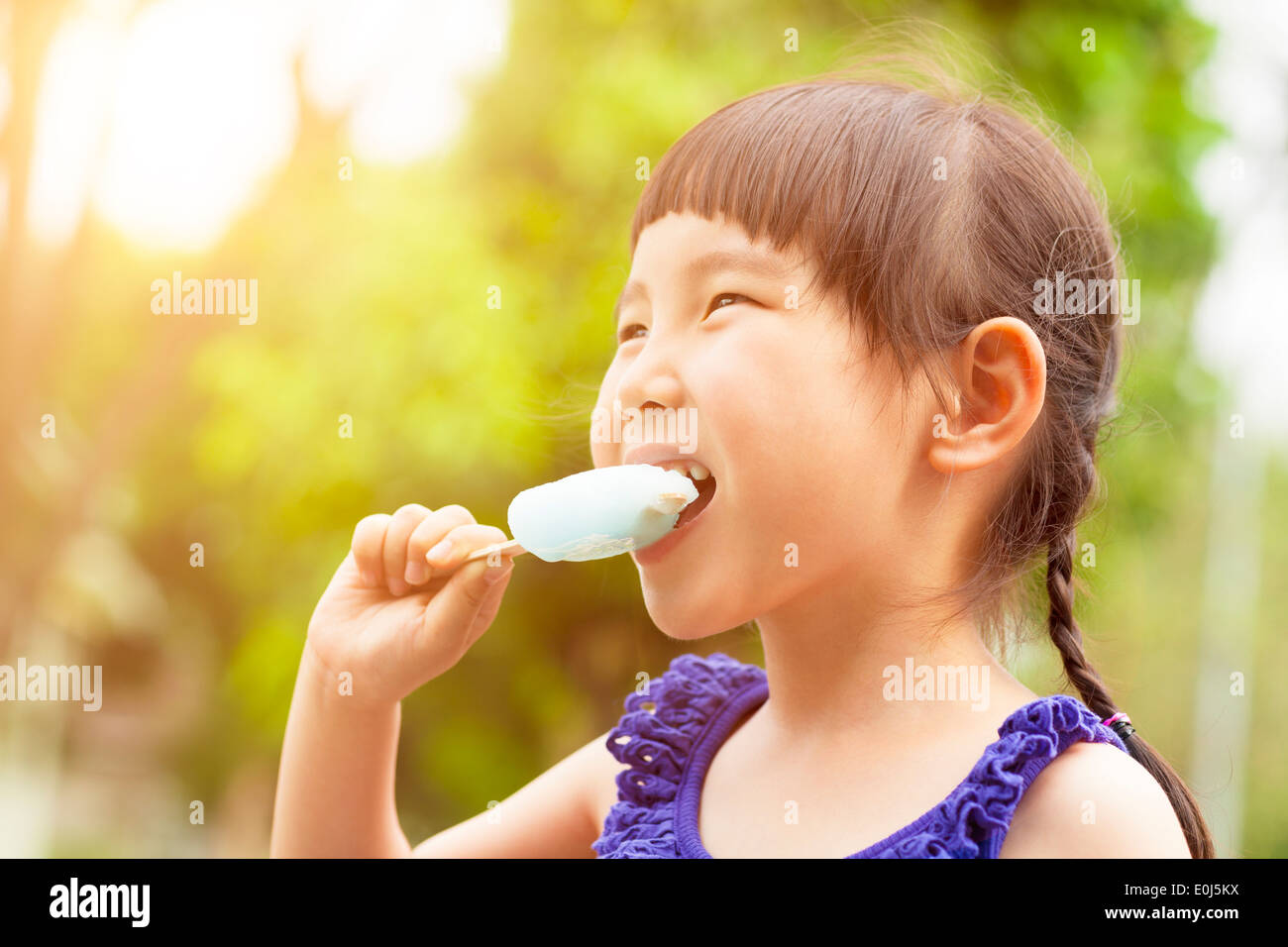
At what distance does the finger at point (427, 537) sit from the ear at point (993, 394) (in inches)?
18.9

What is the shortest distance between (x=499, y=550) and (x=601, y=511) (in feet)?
0.43

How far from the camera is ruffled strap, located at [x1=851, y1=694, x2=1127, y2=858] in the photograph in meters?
0.92

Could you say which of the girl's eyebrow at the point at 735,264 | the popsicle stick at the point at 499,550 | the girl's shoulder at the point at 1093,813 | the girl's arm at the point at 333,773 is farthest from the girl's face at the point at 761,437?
the girl's arm at the point at 333,773

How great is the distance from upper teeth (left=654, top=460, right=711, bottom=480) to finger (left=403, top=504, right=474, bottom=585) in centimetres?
24

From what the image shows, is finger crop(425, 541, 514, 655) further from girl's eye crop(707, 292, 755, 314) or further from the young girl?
girl's eye crop(707, 292, 755, 314)

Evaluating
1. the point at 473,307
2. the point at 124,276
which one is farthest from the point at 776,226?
the point at 124,276

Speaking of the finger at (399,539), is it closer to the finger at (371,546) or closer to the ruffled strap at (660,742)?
the finger at (371,546)

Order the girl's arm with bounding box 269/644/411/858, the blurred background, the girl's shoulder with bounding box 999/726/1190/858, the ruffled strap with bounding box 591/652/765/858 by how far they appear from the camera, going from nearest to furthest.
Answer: the girl's shoulder with bounding box 999/726/1190/858
the ruffled strap with bounding box 591/652/765/858
the girl's arm with bounding box 269/644/411/858
the blurred background

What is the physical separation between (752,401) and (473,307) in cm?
220

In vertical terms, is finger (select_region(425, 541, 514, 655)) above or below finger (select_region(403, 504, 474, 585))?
below

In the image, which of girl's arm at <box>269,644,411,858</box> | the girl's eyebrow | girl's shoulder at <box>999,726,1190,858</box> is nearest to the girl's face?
the girl's eyebrow

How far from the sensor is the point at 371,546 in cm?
122

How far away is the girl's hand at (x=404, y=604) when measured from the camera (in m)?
1.17
